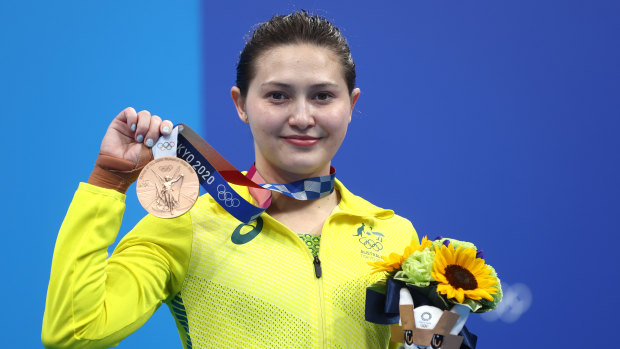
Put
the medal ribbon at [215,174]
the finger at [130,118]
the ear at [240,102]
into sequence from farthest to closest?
the ear at [240,102] → the medal ribbon at [215,174] → the finger at [130,118]

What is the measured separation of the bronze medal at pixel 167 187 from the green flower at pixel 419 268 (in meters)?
0.43

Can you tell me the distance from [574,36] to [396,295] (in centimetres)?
177

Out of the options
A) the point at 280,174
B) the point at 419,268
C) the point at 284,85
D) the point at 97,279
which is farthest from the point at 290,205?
the point at 97,279

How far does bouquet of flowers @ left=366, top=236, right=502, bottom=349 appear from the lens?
1.22m

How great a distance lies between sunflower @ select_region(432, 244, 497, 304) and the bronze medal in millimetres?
486

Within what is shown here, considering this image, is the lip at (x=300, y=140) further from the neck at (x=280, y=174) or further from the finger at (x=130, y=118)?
the finger at (x=130, y=118)

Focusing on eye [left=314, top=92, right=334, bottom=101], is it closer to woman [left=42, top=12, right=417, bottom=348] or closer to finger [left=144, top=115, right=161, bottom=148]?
woman [left=42, top=12, right=417, bottom=348]

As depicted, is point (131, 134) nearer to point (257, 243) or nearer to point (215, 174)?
point (215, 174)

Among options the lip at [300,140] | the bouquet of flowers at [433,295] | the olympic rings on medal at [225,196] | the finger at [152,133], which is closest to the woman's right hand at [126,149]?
the finger at [152,133]

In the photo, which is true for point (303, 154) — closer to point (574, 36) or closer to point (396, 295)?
point (396, 295)

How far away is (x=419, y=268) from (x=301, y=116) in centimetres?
40

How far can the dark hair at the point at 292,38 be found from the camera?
4.81 feet

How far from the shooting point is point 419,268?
125 cm

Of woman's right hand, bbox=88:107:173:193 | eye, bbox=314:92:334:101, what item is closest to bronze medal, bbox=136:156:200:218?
woman's right hand, bbox=88:107:173:193
